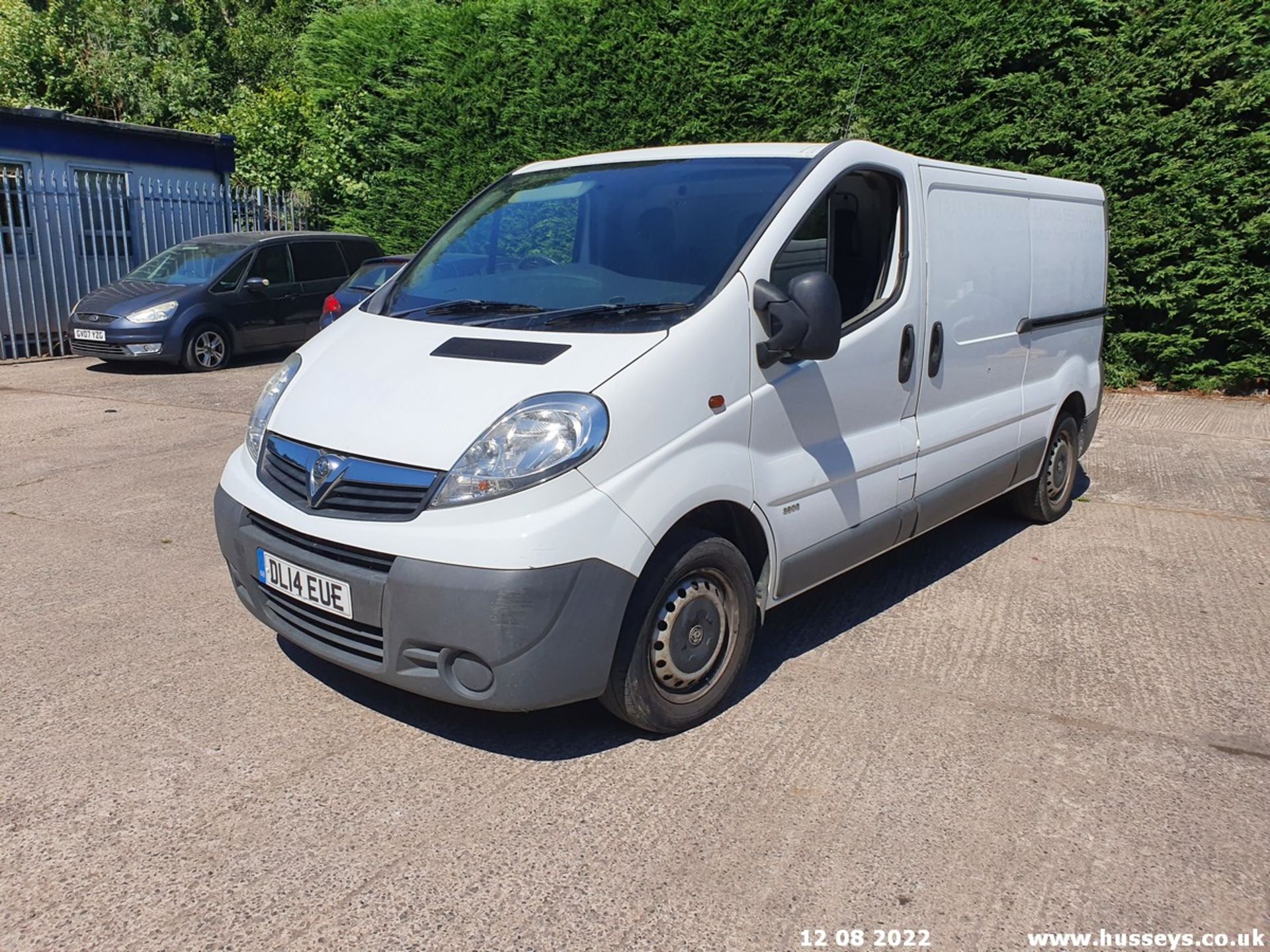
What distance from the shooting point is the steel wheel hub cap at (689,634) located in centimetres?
336

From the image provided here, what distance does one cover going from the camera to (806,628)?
4.54m

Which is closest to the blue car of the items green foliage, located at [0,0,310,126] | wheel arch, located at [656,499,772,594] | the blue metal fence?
the blue metal fence

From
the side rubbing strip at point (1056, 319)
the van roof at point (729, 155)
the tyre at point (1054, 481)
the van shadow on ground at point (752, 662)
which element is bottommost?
the van shadow on ground at point (752, 662)

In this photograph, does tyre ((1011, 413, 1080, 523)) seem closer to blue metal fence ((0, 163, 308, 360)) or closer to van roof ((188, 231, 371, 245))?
van roof ((188, 231, 371, 245))

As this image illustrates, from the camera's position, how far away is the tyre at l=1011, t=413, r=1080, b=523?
606cm

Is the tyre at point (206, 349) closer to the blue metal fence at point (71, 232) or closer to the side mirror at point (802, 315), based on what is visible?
the blue metal fence at point (71, 232)

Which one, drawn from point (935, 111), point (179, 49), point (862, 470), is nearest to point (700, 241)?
point (862, 470)

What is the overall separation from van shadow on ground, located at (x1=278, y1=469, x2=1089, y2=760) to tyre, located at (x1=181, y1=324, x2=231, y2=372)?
865 centimetres

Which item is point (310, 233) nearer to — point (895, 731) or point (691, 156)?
point (691, 156)

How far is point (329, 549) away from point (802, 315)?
1.70 m

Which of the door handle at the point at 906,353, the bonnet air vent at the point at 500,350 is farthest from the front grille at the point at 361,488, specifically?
the door handle at the point at 906,353

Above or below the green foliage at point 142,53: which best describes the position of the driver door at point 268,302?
below

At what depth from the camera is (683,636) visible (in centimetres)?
342

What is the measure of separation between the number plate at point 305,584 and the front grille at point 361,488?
0.20 meters
